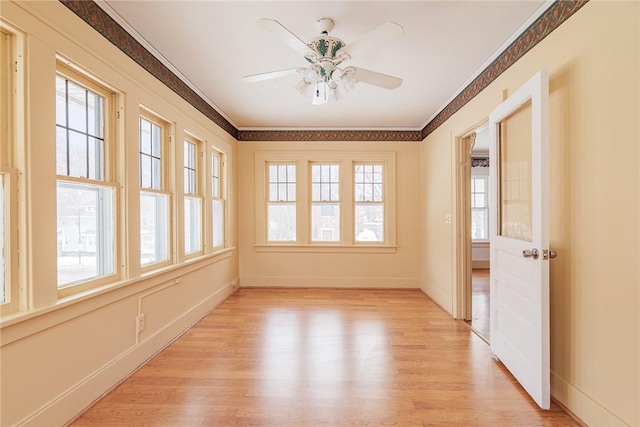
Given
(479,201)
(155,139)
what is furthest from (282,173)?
(479,201)

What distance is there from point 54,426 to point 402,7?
10.8ft

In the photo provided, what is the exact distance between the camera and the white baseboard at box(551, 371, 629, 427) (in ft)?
5.77

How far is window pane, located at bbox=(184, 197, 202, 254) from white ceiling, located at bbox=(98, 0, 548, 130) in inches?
50.2

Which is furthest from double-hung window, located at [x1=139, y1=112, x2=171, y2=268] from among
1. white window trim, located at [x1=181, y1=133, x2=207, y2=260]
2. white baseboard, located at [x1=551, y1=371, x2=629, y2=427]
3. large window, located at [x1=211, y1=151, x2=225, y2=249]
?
white baseboard, located at [x1=551, y1=371, x2=629, y2=427]

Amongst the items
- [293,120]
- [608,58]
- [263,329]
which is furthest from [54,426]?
[293,120]

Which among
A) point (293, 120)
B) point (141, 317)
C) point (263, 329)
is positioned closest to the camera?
point (141, 317)

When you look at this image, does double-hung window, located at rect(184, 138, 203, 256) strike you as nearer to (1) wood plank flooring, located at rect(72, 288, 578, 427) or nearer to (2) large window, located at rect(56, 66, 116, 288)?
(1) wood plank flooring, located at rect(72, 288, 578, 427)

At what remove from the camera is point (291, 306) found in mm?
4336

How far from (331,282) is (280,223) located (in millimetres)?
1302

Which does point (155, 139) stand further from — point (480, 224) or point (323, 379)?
point (480, 224)

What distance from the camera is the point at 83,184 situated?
2137 mm

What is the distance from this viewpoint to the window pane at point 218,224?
4.59 m

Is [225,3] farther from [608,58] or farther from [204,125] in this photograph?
[608,58]

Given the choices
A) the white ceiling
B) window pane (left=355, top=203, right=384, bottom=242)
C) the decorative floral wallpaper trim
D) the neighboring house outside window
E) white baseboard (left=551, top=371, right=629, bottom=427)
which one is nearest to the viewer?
white baseboard (left=551, top=371, right=629, bottom=427)
